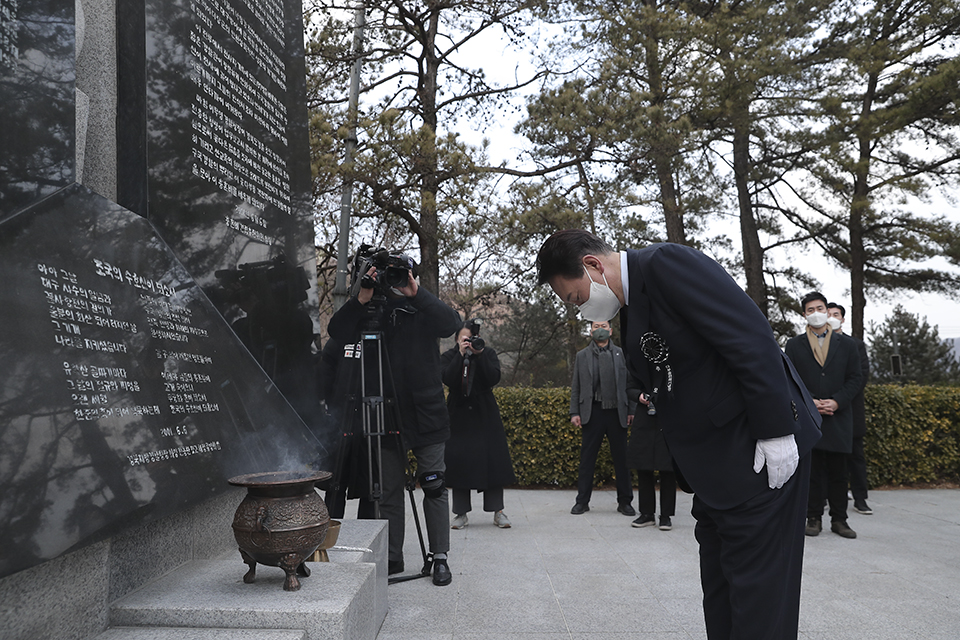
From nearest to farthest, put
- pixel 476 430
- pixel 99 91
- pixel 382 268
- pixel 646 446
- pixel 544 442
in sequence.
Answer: pixel 99 91 < pixel 382 268 < pixel 646 446 < pixel 476 430 < pixel 544 442

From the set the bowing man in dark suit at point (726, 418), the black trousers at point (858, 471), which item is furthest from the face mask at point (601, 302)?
the black trousers at point (858, 471)

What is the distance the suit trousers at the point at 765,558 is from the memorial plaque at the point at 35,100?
2474 millimetres

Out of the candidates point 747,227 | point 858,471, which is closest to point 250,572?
point 858,471

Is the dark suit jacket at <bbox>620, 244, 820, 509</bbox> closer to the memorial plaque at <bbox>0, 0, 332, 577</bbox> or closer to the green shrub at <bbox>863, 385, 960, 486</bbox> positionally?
the memorial plaque at <bbox>0, 0, 332, 577</bbox>

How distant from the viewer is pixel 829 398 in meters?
5.98

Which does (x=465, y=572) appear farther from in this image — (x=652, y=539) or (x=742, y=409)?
(x=742, y=409)

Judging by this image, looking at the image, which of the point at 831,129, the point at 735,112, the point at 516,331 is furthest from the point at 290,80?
the point at 516,331

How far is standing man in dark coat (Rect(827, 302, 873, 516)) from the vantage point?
6426mm

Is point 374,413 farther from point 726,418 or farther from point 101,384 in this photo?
point 726,418

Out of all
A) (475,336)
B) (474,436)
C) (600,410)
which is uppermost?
(475,336)

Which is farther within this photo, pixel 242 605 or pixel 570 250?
pixel 570 250

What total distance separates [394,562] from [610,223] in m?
9.09

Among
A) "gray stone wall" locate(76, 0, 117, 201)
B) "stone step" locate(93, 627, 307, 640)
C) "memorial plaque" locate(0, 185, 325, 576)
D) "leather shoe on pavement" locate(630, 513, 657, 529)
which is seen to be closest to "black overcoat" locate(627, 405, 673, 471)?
"leather shoe on pavement" locate(630, 513, 657, 529)

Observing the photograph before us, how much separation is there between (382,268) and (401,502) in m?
1.51
